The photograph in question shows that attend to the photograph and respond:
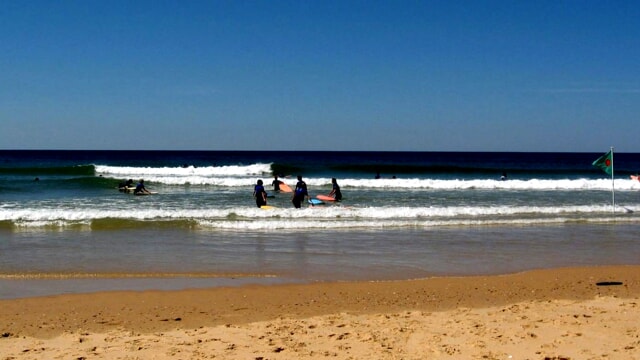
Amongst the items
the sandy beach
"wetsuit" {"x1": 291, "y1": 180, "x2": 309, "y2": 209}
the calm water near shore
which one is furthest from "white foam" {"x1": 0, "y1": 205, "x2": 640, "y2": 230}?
the sandy beach

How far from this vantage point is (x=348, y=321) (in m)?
6.94

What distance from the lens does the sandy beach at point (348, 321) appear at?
575 cm

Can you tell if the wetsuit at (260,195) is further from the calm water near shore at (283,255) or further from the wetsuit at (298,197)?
the calm water near shore at (283,255)

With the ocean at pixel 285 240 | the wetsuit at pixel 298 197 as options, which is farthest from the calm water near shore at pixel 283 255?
the wetsuit at pixel 298 197

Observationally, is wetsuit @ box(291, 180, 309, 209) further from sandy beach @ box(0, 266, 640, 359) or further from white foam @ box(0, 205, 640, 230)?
sandy beach @ box(0, 266, 640, 359)

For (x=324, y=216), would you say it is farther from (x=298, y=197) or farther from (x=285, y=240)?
(x=285, y=240)

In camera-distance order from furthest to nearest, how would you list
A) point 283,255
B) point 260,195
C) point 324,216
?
point 260,195 < point 324,216 < point 283,255

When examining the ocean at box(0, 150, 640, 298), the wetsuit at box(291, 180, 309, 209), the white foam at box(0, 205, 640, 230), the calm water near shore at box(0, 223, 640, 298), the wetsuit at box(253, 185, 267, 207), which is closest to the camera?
the calm water near shore at box(0, 223, 640, 298)

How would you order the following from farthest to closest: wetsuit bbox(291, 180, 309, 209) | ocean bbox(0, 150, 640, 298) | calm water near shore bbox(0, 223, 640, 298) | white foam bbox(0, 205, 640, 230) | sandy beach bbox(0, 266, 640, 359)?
wetsuit bbox(291, 180, 309, 209), white foam bbox(0, 205, 640, 230), ocean bbox(0, 150, 640, 298), calm water near shore bbox(0, 223, 640, 298), sandy beach bbox(0, 266, 640, 359)

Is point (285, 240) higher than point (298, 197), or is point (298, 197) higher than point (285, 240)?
point (298, 197)

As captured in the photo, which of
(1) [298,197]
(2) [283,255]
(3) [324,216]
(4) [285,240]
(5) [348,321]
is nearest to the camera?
(5) [348,321]

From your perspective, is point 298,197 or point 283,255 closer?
point 283,255

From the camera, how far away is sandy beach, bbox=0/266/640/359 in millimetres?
5754

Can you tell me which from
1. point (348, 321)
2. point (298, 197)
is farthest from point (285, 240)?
point (298, 197)
